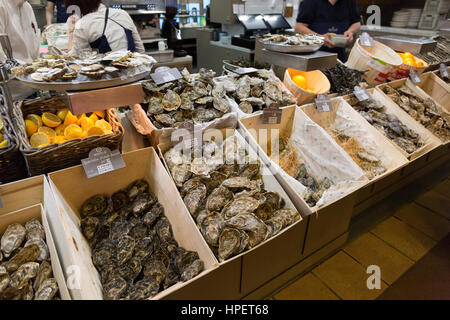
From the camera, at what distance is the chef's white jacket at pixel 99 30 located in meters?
2.33

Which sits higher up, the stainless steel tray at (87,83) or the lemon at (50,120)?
the stainless steel tray at (87,83)

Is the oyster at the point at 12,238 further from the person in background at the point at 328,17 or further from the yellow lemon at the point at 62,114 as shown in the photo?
the person in background at the point at 328,17

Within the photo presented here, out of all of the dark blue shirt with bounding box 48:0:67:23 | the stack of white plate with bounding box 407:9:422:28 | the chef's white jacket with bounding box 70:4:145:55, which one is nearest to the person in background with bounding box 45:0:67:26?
the dark blue shirt with bounding box 48:0:67:23

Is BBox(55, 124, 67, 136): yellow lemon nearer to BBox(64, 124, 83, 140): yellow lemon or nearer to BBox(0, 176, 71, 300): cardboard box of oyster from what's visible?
BBox(64, 124, 83, 140): yellow lemon

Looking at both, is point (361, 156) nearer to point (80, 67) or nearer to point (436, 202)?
point (436, 202)

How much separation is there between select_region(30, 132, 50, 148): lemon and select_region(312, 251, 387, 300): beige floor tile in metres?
1.54

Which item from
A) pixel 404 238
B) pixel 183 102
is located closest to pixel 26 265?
pixel 183 102

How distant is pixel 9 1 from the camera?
7.63ft

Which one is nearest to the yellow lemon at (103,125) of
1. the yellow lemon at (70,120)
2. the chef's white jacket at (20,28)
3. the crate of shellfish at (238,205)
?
the yellow lemon at (70,120)

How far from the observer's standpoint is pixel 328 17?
3.19 meters

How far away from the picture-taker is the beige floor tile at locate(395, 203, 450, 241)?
6.61 feet

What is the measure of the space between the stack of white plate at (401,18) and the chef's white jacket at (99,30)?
3838 millimetres

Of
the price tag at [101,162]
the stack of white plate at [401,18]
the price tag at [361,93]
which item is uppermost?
the stack of white plate at [401,18]

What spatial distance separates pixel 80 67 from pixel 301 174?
1.23 metres
